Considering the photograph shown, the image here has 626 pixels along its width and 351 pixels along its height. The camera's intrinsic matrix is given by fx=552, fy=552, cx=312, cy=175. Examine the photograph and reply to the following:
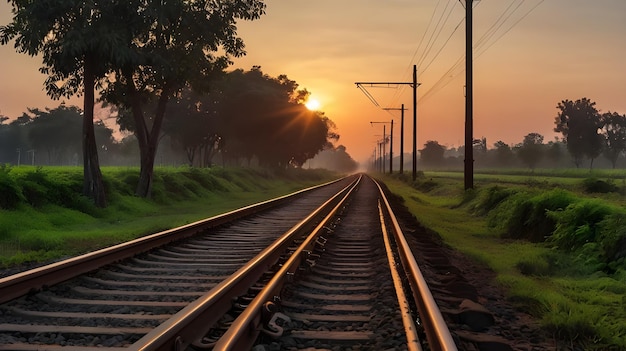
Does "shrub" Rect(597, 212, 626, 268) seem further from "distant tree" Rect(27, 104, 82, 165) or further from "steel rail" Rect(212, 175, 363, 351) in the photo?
"distant tree" Rect(27, 104, 82, 165)

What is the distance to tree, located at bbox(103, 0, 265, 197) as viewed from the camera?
24.5 metres

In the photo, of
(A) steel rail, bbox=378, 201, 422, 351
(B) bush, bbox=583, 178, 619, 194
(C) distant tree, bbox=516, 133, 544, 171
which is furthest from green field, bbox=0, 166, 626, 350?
(C) distant tree, bbox=516, 133, 544, 171

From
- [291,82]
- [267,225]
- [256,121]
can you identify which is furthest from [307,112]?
[267,225]

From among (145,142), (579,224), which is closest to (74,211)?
(145,142)

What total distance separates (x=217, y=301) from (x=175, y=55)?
22.0 meters

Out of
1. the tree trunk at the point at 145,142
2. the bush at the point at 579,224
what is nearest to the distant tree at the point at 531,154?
the tree trunk at the point at 145,142

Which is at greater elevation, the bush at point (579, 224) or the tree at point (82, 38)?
the tree at point (82, 38)

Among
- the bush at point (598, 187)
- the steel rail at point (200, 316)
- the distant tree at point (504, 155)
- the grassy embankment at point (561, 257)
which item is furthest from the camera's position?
the distant tree at point (504, 155)

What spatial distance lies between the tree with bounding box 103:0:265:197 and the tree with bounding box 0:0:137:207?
2045 millimetres

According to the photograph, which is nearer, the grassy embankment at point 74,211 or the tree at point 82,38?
the grassy embankment at point 74,211

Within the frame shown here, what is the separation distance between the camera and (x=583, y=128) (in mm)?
107125

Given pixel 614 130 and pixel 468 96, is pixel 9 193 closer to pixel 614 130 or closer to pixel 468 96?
pixel 468 96

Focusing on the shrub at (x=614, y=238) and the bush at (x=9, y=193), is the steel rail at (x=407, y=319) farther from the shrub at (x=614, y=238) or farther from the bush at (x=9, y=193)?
the bush at (x=9, y=193)

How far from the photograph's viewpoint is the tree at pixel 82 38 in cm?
1922
